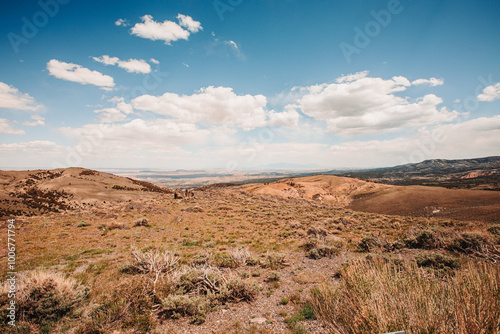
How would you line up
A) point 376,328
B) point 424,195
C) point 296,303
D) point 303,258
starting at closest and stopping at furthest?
point 376,328 < point 296,303 < point 303,258 < point 424,195

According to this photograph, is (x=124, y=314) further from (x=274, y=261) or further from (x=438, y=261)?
(x=438, y=261)

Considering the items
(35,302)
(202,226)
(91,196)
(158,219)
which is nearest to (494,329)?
(35,302)

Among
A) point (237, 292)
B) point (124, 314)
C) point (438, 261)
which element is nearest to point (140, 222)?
point (124, 314)

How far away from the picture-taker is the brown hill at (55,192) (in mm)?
25203

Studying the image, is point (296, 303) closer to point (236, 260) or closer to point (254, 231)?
point (236, 260)

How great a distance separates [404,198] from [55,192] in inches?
2650

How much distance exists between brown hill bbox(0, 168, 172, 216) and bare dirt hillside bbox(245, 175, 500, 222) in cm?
3134

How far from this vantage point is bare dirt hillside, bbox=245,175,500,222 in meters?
29.6

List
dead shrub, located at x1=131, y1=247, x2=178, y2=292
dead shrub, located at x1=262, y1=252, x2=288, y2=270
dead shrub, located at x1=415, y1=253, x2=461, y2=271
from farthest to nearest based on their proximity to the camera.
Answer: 1. dead shrub, located at x1=262, y1=252, x2=288, y2=270
2. dead shrub, located at x1=131, y1=247, x2=178, y2=292
3. dead shrub, located at x1=415, y1=253, x2=461, y2=271

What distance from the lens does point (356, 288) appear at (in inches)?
164

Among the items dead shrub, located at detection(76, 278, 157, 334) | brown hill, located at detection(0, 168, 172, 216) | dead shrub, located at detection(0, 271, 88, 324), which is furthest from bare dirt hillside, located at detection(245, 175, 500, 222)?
dead shrub, located at detection(0, 271, 88, 324)

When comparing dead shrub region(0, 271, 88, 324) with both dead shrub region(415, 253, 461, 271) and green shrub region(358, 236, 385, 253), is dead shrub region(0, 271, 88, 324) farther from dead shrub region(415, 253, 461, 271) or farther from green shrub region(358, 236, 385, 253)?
green shrub region(358, 236, 385, 253)

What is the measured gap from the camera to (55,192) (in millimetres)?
30750

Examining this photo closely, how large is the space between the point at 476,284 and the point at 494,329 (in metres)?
0.66
